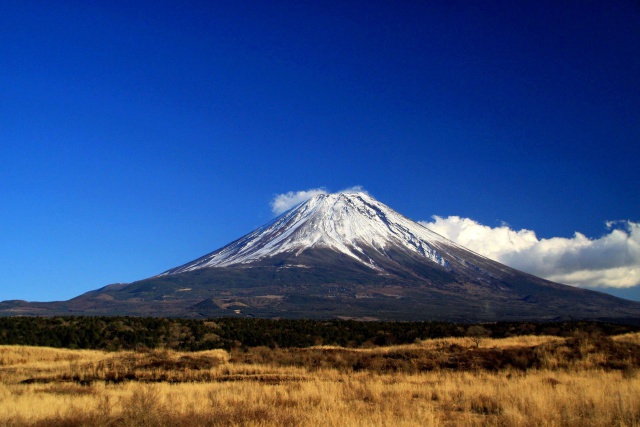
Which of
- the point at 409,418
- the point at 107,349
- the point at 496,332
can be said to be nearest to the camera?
the point at 409,418

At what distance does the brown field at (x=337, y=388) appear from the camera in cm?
1055

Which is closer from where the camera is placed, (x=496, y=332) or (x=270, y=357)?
(x=270, y=357)

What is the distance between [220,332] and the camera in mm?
45812

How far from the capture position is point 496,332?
43.6m

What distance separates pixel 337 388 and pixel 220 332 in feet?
104

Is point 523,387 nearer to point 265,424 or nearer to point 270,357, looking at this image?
point 265,424

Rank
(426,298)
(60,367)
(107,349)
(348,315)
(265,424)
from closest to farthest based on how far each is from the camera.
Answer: (265,424) → (60,367) → (107,349) → (348,315) → (426,298)

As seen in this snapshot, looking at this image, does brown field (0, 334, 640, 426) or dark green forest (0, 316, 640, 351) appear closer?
brown field (0, 334, 640, 426)

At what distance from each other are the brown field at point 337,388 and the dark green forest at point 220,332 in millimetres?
10064

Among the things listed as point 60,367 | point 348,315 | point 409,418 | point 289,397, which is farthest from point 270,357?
point 348,315

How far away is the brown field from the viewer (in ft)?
34.6

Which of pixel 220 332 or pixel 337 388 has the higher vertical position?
pixel 337 388

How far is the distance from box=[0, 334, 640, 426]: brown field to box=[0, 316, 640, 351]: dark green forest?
1006cm

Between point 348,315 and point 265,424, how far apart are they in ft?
475
